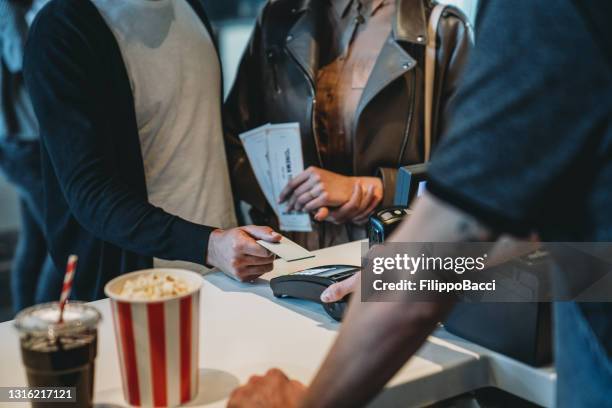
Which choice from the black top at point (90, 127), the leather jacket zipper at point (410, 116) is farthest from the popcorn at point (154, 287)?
the leather jacket zipper at point (410, 116)

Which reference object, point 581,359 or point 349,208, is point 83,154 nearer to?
point 349,208

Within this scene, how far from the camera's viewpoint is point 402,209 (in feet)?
4.41

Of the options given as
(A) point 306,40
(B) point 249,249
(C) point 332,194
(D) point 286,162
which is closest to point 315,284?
(B) point 249,249

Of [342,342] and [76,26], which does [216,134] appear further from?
[342,342]

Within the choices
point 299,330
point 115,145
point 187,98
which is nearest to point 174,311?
point 299,330

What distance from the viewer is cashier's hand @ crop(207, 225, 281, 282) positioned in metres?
1.42

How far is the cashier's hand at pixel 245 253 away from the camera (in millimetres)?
1416

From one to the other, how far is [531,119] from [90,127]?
44.8 inches

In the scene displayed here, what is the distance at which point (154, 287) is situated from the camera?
35.1 inches

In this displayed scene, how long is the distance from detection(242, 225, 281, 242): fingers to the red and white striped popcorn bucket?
19.1 inches

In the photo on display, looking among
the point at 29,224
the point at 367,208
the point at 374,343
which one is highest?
the point at 374,343

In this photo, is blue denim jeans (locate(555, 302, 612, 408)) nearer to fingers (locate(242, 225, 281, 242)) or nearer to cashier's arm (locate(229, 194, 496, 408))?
cashier's arm (locate(229, 194, 496, 408))

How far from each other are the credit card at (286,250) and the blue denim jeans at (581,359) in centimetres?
57

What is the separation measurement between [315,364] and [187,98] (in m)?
0.98
